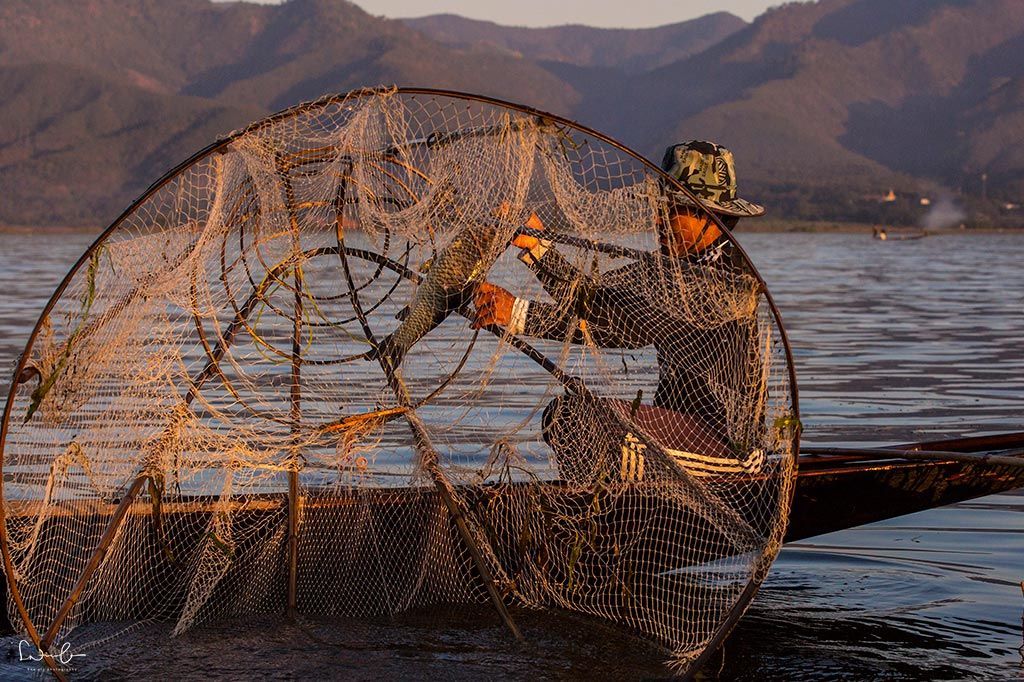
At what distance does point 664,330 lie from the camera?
7.07m

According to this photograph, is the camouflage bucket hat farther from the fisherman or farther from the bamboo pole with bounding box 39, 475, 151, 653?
the bamboo pole with bounding box 39, 475, 151, 653

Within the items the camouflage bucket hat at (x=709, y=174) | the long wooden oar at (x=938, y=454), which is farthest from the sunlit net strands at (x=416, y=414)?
the long wooden oar at (x=938, y=454)

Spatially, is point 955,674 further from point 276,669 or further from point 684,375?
point 276,669

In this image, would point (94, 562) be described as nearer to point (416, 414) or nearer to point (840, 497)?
point (416, 414)

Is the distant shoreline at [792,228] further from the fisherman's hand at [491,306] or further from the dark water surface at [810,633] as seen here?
the fisherman's hand at [491,306]

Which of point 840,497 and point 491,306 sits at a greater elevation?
point 491,306

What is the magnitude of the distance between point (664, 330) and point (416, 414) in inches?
52.7

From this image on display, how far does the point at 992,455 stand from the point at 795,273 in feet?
136

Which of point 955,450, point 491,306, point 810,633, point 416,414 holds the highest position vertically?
point 491,306

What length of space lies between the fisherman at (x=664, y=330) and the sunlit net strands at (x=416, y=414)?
2 cm

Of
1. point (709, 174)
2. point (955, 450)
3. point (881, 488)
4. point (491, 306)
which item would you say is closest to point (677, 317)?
point (709, 174)

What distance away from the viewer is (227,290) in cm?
715

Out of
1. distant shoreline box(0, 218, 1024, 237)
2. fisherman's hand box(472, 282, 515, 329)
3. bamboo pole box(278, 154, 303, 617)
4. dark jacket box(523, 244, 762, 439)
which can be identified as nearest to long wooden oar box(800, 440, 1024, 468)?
dark jacket box(523, 244, 762, 439)

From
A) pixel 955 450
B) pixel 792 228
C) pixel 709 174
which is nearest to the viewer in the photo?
pixel 709 174
